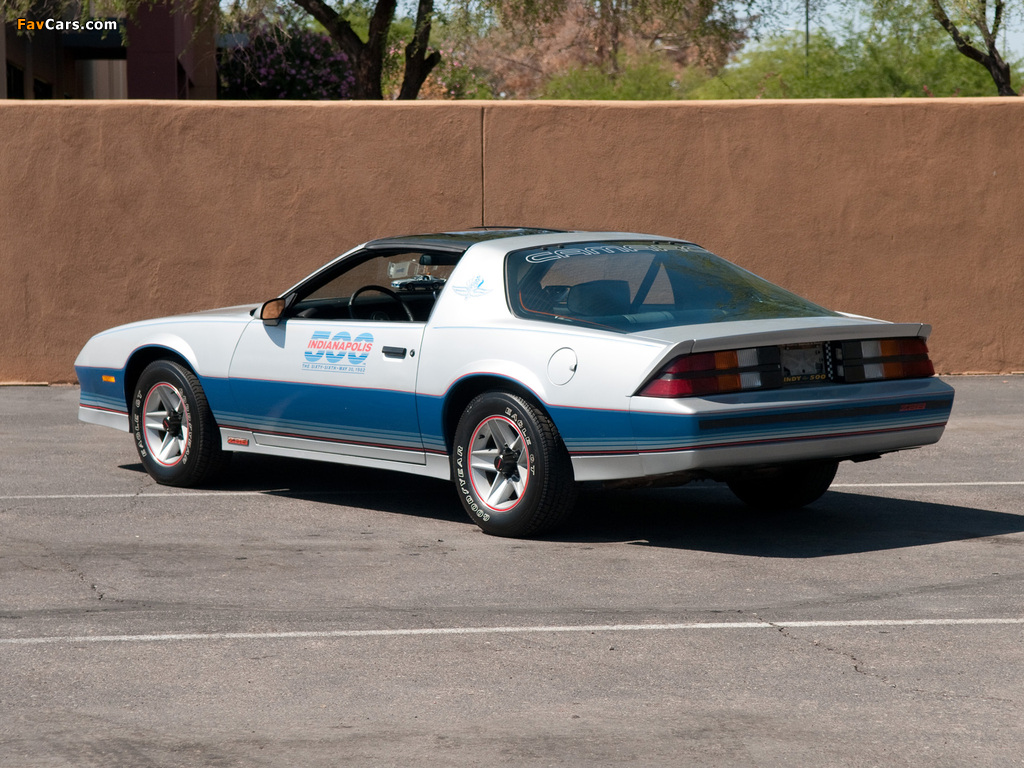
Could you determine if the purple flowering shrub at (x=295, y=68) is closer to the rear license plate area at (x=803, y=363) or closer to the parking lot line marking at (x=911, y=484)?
the parking lot line marking at (x=911, y=484)

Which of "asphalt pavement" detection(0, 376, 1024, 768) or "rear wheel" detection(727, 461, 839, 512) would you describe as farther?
"rear wheel" detection(727, 461, 839, 512)

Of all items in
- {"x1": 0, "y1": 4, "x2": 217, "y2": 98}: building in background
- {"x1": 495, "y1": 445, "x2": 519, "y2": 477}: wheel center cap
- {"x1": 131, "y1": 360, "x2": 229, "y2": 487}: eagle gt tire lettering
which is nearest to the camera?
{"x1": 495, "y1": 445, "x2": 519, "y2": 477}: wheel center cap

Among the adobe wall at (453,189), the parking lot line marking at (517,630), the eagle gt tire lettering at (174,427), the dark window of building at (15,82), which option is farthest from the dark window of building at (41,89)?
the parking lot line marking at (517,630)

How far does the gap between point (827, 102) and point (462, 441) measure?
803 cm

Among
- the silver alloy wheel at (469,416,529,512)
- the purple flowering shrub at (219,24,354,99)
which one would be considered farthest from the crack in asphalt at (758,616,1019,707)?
the purple flowering shrub at (219,24,354,99)

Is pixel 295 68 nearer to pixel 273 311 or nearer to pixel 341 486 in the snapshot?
pixel 341 486

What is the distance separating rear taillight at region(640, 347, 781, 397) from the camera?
259 inches

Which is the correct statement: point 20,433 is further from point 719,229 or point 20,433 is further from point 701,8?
point 701,8

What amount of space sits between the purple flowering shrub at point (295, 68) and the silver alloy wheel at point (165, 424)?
825 inches

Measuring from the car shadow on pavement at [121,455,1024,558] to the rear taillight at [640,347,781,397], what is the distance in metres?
0.83

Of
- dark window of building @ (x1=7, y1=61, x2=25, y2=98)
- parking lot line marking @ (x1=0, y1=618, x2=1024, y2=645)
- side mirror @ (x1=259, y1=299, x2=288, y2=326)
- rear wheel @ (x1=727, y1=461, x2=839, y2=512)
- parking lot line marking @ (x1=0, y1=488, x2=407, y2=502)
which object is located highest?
dark window of building @ (x1=7, y1=61, x2=25, y2=98)

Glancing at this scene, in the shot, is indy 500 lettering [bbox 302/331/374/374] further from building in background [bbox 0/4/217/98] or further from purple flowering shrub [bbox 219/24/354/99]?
purple flowering shrub [bbox 219/24/354/99]

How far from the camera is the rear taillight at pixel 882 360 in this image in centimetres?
702

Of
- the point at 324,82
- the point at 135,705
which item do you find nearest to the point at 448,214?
the point at 135,705
